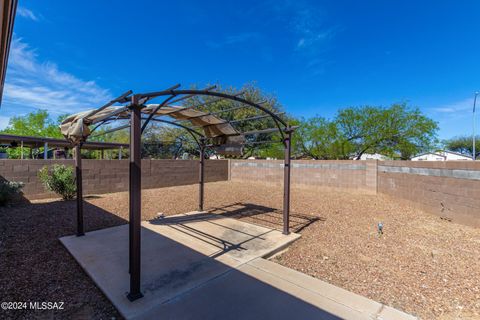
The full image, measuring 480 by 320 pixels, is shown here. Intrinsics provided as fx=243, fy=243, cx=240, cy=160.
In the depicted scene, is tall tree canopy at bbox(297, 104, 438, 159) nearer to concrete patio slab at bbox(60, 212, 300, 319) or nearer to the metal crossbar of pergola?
the metal crossbar of pergola

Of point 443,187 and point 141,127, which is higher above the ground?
point 141,127

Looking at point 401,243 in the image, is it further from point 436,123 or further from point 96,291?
point 436,123

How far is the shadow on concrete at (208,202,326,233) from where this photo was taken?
18.1 ft

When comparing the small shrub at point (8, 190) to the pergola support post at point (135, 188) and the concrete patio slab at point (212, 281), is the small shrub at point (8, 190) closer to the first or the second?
the concrete patio slab at point (212, 281)

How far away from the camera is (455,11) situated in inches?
379

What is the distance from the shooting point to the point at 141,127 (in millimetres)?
2760

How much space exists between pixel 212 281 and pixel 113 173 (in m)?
7.83

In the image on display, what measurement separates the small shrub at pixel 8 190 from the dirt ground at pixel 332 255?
1.08ft

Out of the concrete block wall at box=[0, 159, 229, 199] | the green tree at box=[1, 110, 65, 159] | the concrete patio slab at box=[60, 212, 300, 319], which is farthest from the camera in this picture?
the green tree at box=[1, 110, 65, 159]

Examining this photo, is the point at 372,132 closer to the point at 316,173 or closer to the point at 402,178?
the point at 316,173

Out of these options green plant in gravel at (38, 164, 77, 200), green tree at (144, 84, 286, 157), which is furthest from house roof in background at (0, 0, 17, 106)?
green tree at (144, 84, 286, 157)

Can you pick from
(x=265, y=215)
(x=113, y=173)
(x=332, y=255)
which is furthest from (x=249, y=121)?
(x=332, y=255)

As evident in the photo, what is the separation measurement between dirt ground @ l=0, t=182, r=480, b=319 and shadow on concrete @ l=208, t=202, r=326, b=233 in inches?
1.0

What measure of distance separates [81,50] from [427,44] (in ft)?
54.0
